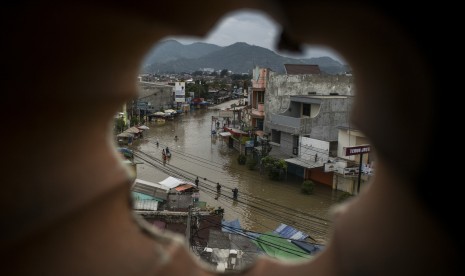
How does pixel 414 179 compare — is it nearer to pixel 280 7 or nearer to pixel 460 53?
pixel 460 53

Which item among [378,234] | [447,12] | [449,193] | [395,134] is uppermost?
[447,12]

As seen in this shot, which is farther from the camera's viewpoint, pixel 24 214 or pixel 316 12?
pixel 24 214

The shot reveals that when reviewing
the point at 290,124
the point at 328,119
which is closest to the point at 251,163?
the point at 290,124

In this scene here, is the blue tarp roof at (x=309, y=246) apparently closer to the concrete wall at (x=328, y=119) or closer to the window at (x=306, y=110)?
the concrete wall at (x=328, y=119)

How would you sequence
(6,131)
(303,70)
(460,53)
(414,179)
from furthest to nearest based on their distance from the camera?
(303,70)
(6,131)
(414,179)
(460,53)

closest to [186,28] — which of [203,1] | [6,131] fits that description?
[203,1]

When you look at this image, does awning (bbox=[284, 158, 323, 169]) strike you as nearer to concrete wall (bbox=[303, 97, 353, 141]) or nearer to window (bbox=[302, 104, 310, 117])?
concrete wall (bbox=[303, 97, 353, 141])

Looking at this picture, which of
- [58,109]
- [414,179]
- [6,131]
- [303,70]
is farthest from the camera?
[303,70]

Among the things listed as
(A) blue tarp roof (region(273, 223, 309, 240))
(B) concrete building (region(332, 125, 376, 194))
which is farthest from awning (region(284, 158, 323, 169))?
(A) blue tarp roof (region(273, 223, 309, 240))

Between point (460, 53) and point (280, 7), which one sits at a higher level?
point (280, 7)
